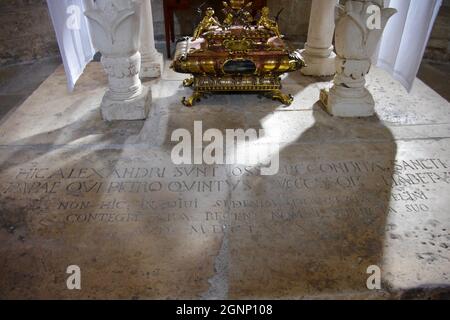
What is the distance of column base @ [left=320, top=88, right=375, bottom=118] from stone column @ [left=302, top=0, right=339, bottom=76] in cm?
97

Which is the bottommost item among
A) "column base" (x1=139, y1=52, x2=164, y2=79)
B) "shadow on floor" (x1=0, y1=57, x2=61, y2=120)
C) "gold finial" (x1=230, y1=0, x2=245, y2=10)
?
"shadow on floor" (x1=0, y1=57, x2=61, y2=120)

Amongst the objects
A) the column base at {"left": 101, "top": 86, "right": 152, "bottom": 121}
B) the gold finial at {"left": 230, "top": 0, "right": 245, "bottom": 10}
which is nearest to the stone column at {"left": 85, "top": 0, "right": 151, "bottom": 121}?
the column base at {"left": 101, "top": 86, "right": 152, "bottom": 121}

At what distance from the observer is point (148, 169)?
237 centimetres

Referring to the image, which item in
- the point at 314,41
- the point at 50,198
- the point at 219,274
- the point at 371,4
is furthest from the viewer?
the point at 314,41

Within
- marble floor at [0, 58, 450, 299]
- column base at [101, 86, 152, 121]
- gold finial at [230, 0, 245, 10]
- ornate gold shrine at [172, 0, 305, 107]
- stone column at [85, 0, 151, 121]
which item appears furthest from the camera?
gold finial at [230, 0, 245, 10]

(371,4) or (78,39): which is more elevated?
(371,4)

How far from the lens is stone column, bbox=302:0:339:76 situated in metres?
3.86

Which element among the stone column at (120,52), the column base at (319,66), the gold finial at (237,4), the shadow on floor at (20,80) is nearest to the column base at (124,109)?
the stone column at (120,52)

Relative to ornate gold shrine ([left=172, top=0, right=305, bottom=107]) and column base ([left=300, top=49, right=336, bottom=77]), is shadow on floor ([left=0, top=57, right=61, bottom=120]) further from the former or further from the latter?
column base ([left=300, top=49, right=336, bottom=77])

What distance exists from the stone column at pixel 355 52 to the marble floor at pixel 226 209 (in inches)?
5.2

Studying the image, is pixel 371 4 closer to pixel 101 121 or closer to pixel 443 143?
pixel 443 143

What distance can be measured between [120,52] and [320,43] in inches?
86.6
